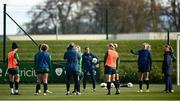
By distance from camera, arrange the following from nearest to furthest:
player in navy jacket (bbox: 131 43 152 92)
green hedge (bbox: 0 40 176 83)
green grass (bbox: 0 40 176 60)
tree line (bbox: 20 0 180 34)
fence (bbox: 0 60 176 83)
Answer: player in navy jacket (bbox: 131 43 152 92)
fence (bbox: 0 60 176 83)
green hedge (bbox: 0 40 176 83)
green grass (bbox: 0 40 176 60)
tree line (bbox: 20 0 180 34)

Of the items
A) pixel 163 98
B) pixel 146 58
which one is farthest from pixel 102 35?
pixel 163 98

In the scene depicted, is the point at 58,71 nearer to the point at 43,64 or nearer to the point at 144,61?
the point at 144,61

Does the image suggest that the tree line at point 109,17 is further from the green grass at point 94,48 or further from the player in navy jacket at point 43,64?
the player in navy jacket at point 43,64

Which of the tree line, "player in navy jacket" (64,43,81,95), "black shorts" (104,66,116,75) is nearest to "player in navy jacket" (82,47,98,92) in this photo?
"black shorts" (104,66,116,75)

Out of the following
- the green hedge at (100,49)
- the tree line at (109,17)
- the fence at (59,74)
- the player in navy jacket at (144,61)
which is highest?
the tree line at (109,17)

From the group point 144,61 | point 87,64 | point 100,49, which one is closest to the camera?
point 144,61

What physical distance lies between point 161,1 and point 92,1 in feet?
58.9

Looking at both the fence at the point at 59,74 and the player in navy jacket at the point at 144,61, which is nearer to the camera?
the player in navy jacket at the point at 144,61

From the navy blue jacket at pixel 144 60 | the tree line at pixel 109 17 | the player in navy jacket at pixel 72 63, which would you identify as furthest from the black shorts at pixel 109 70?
the tree line at pixel 109 17

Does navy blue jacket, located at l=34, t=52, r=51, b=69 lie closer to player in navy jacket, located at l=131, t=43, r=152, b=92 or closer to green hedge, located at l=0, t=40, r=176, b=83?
player in navy jacket, located at l=131, t=43, r=152, b=92

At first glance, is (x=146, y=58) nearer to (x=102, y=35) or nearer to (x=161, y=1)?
(x=102, y=35)

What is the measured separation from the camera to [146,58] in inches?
1318

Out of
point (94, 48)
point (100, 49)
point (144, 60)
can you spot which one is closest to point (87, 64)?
point (144, 60)

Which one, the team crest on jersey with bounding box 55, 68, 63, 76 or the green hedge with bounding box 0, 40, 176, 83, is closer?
the team crest on jersey with bounding box 55, 68, 63, 76
